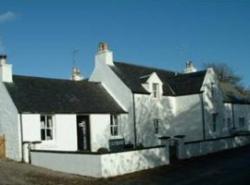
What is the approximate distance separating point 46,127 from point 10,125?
7.49ft

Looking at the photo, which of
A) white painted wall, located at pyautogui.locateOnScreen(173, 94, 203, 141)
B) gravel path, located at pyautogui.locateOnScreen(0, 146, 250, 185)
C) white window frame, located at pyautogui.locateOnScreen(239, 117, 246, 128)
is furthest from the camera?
white window frame, located at pyautogui.locateOnScreen(239, 117, 246, 128)

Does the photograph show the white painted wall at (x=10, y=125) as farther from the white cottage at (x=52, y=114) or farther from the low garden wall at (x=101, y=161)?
the low garden wall at (x=101, y=161)

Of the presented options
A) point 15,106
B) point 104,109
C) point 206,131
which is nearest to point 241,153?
point 206,131

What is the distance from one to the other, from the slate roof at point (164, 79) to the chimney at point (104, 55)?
2.29ft

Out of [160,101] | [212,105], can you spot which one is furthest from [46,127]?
[212,105]

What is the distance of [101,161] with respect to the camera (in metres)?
22.6

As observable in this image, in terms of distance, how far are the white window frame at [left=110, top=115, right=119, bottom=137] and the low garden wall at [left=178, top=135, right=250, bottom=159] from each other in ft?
22.4

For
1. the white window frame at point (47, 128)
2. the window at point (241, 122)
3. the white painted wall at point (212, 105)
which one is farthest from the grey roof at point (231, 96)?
the white window frame at point (47, 128)

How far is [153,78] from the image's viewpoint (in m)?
37.7

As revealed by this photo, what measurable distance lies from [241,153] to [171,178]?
11.0 metres

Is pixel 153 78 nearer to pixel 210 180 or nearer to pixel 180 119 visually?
pixel 180 119

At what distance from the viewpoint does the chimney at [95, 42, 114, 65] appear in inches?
1473

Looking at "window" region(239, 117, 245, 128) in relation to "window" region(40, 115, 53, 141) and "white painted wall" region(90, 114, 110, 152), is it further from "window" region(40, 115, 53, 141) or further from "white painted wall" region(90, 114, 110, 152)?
"window" region(40, 115, 53, 141)

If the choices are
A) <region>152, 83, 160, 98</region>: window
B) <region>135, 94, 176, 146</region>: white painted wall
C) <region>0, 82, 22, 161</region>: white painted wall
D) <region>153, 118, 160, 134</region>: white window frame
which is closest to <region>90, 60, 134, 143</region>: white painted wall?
<region>135, 94, 176, 146</region>: white painted wall
